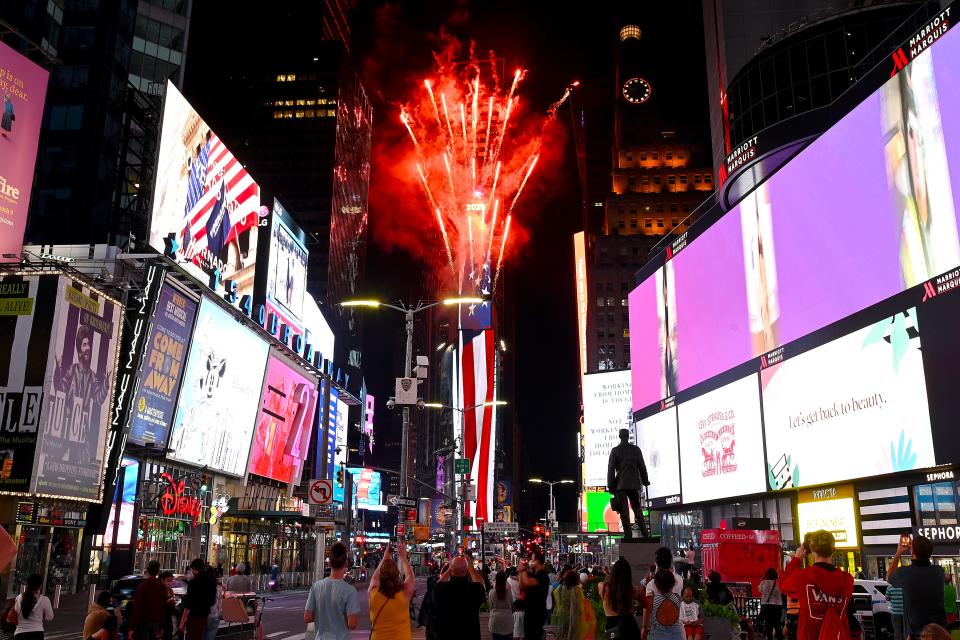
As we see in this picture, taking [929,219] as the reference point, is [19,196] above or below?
above

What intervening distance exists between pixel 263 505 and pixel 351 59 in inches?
4864

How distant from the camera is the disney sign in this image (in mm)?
46469

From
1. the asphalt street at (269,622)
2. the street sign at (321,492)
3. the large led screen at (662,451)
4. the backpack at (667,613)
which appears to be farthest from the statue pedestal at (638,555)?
the large led screen at (662,451)

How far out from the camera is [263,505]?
205 feet

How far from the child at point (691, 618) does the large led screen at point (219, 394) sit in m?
36.6

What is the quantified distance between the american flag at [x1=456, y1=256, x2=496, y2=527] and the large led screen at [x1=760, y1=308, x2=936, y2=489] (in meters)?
93.0

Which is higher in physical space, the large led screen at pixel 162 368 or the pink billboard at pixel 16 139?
the pink billboard at pixel 16 139

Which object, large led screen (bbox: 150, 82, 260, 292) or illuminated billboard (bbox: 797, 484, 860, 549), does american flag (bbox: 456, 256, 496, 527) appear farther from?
illuminated billboard (bbox: 797, 484, 860, 549)

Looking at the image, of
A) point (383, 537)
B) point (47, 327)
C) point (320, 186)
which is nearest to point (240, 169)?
point (47, 327)

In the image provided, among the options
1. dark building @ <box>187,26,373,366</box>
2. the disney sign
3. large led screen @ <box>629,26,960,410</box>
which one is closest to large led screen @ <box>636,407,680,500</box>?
large led screen @ <box>629,26,960,410</box>

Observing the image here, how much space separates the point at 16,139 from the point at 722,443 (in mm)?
36182

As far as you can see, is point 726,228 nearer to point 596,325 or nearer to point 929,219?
point 929,219

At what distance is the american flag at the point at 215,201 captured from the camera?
156ft

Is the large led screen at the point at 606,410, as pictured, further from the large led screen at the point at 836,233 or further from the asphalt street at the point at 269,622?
the asphalt street at the point at 269,622
